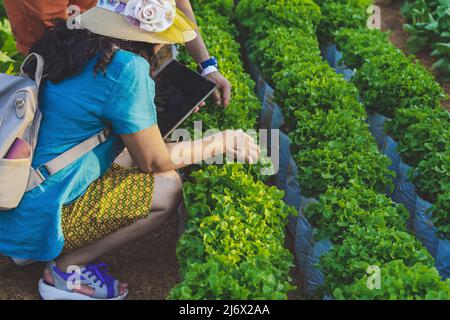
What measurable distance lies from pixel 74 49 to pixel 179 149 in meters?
0.83

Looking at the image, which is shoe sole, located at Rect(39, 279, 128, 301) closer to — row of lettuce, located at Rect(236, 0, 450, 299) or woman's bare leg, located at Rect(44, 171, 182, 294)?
woman's bare leg, located at Rect(44, 171, 182, 294)

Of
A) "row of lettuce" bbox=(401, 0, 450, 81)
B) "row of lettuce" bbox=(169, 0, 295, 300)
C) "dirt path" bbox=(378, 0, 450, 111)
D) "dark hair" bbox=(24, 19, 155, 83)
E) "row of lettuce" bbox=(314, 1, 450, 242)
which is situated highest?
"dark hair" bbox=(24, 19, 155, 83)

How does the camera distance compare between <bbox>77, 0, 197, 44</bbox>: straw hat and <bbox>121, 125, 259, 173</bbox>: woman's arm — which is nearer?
<bbox>77, 0, 197, 44</bbox>: straw hat

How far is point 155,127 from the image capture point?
12.0 feet

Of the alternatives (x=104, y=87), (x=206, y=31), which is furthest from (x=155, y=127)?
(x=206, y=31)

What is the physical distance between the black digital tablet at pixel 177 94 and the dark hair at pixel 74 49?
557 millimetres

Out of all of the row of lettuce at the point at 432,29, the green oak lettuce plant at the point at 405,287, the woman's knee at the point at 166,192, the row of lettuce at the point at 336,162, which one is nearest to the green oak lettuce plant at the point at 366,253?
the row of lettuce at the point at 336,162

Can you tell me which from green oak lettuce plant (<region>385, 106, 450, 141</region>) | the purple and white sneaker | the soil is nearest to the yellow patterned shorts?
the purple and white sneaker

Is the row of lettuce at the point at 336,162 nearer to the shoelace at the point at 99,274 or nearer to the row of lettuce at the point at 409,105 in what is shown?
the row of lettuce at the point at 409,105

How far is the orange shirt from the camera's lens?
425 centimetres

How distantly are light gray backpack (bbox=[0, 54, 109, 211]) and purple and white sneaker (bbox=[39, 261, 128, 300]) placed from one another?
0.61m

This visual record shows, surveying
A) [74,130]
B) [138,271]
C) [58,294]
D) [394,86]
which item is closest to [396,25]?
[394,86]

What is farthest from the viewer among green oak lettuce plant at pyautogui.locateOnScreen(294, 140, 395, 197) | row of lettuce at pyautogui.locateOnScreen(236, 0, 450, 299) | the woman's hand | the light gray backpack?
green oak lettuce plant at pyautogui.locateOnScreen(294, 140, 395, 197)

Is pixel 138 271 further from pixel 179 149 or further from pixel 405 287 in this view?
pixel 405 287
